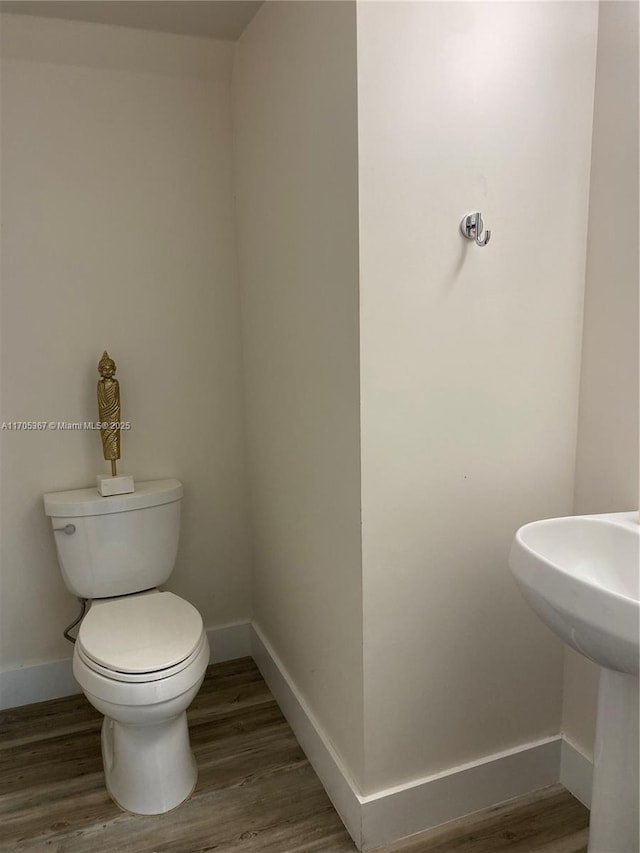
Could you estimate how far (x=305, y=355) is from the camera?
1777 mm

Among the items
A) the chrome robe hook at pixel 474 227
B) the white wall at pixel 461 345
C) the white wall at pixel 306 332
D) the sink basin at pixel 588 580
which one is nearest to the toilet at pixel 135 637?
the white wall at pixel 306 332

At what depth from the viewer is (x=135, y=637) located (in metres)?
1.81

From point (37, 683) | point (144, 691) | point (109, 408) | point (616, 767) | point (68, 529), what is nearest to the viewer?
point (616, 767)

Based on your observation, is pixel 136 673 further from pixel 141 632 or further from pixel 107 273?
pixel 107 273

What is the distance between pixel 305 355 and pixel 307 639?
83 cm

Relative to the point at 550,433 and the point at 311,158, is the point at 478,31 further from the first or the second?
the point at 550,433

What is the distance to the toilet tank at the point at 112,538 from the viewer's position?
2.05m

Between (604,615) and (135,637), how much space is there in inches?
48.5

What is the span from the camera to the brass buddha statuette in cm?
213

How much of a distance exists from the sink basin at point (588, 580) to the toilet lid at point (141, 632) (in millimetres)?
934

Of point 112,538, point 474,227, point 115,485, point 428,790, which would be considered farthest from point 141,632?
point 474,227

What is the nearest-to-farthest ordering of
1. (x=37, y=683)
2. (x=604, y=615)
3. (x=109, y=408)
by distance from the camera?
(x=604, y=615), (x=109, y=408), (x=37, y=683)

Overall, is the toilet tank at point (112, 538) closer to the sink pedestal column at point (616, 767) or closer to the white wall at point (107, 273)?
the white wall at point (107, 273)

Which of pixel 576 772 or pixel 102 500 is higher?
pixel 102 500
